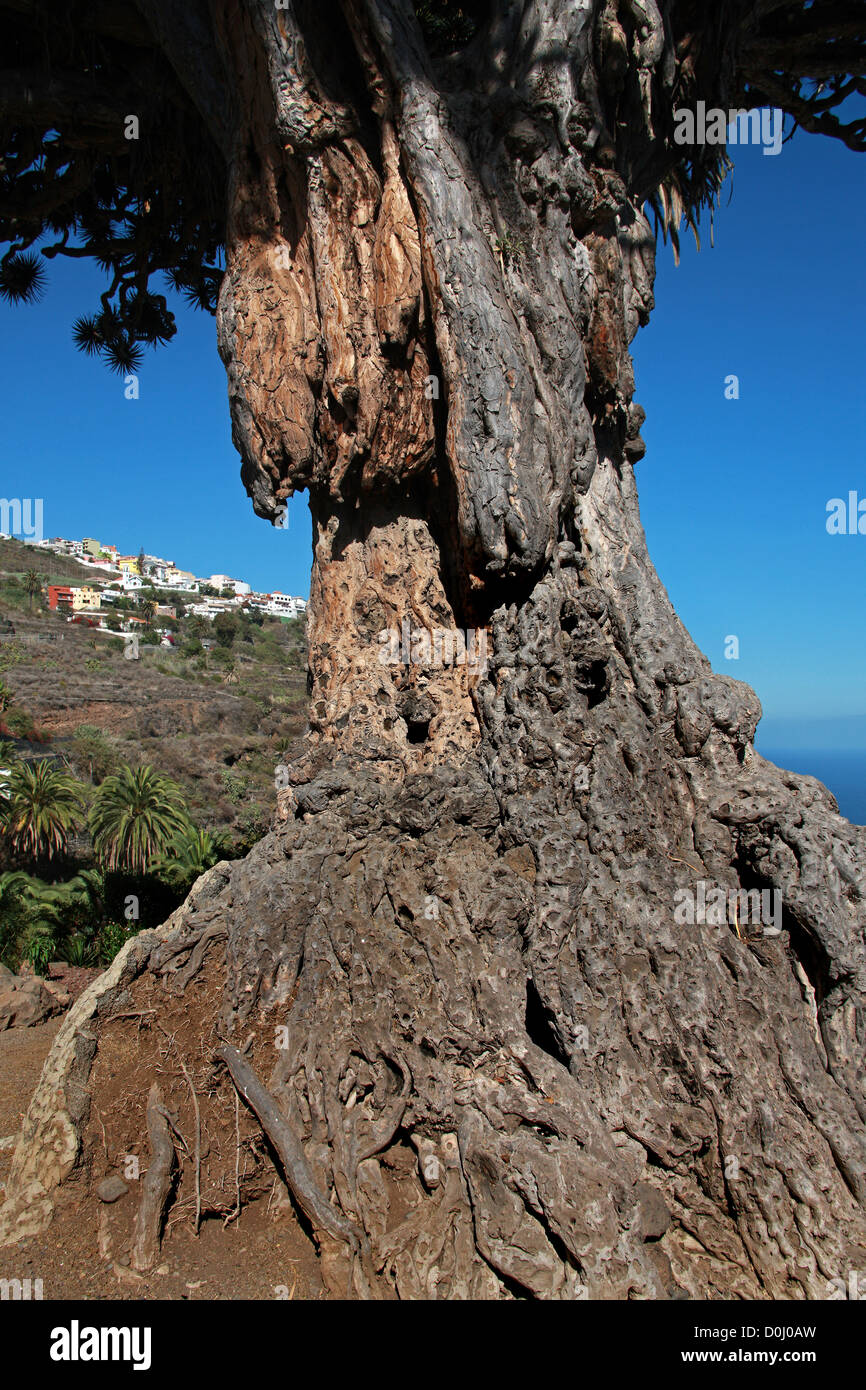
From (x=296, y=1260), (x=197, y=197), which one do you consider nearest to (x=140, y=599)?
(x=197, y=197)

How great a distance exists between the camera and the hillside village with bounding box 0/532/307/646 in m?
56.2

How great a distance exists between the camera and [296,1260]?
11.3 feet

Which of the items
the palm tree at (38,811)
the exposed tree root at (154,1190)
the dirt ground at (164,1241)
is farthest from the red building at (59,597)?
the exposed tree root at (154,1190)

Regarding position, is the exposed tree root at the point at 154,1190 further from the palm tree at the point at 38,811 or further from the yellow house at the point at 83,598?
the yellow house at the point at 83,598

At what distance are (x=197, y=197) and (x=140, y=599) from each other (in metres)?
65.3

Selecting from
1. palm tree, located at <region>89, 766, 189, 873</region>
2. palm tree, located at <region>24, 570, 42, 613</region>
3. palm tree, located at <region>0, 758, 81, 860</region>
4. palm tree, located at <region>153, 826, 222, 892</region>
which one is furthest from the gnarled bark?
palm tree, located at <region>24, 570, 42, 613</region>

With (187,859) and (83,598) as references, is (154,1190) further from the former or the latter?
(83,598)

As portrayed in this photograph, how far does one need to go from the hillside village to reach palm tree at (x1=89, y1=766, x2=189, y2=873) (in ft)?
68.2

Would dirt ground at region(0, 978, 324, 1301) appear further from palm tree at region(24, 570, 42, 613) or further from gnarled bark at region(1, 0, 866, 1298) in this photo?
palm tree at region(24, 570, 42, 613)

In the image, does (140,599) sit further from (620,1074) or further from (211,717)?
(620,1074)

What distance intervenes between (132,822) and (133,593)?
203ft

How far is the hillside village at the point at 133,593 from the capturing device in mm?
56169

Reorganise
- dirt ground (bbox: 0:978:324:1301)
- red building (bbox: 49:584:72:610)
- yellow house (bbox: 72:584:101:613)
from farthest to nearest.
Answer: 1. yellow house (bbox: 72:584:101:613)
2. red building (bbox: 49:584:72:610)
3. dirt ground (bbox: 0:978:324:1301)

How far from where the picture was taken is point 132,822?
15.4m
